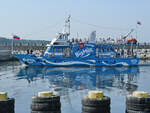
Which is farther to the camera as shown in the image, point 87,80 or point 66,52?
point 66,52

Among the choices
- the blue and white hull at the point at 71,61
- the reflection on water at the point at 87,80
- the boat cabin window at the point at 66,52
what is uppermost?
the boat cabin window at the point at 66,52

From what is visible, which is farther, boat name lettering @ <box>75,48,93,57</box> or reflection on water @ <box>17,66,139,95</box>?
boat name lettering @ <box>75,48,93,57</box>

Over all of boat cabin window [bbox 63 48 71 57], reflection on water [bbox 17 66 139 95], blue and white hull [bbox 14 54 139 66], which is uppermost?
boat cabin window [bbox 63 48 71 57]

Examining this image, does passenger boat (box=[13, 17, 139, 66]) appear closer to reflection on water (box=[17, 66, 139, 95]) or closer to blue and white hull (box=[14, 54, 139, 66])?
blue and white hull (box=[14, 54, 139, 66])

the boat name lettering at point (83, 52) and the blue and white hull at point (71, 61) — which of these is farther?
the boat name lettering at point (83, 52)

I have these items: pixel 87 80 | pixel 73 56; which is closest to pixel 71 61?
pixel 73 56

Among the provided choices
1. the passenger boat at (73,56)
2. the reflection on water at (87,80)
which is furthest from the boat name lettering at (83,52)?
the reflection on water at (87,80)

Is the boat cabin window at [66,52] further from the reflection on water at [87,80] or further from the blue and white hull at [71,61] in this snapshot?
the reflection on water at [87,80]

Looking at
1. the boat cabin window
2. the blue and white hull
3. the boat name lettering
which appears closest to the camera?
the blue and white hull

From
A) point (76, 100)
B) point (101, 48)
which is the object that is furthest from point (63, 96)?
point (101, 48)

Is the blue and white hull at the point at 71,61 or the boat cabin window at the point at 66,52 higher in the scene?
the boat cabin window at the point at 66,52

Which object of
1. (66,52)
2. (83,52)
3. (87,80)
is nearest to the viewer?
(87,80)

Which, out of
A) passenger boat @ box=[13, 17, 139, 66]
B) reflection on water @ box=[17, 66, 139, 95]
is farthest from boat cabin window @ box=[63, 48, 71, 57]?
reflection on water @ box=[17, 66, 139, 95]

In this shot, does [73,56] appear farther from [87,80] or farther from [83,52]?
[87,80]
